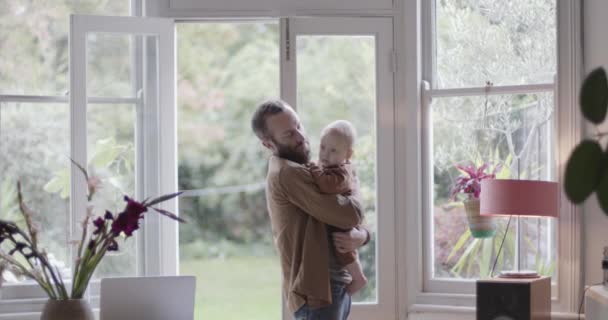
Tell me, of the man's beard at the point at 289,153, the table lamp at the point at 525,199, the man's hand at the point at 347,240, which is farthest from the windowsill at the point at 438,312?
the man's beard at the point at 289,153

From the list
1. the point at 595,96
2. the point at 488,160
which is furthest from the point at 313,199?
the point at 488,160

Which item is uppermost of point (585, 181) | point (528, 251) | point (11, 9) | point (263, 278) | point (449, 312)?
point (11, 9)

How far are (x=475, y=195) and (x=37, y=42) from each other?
253cm

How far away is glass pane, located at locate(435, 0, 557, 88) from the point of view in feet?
14.2

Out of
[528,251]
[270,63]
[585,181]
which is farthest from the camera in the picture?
[270,63]

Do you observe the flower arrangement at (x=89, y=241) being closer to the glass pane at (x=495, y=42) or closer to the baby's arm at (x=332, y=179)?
the baby's arm at (x=332, y=179)

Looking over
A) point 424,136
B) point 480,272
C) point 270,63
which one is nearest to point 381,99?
point 424,136

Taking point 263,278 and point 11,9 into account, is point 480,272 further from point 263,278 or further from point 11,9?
point 263,278

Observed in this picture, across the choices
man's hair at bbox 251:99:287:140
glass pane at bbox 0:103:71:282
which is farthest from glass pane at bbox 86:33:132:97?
man's hair at bbox 251:99:287:140

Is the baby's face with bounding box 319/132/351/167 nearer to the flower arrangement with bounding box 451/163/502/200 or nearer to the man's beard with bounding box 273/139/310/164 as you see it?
the man's beard with bounding box 273/139/310/164

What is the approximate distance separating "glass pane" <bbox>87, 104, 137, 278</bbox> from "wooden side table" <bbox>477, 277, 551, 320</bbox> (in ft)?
6.19

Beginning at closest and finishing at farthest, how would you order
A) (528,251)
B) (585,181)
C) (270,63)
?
(585,181) < (528,251) < (270,63)

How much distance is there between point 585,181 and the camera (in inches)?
131

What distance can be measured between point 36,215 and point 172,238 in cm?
76
